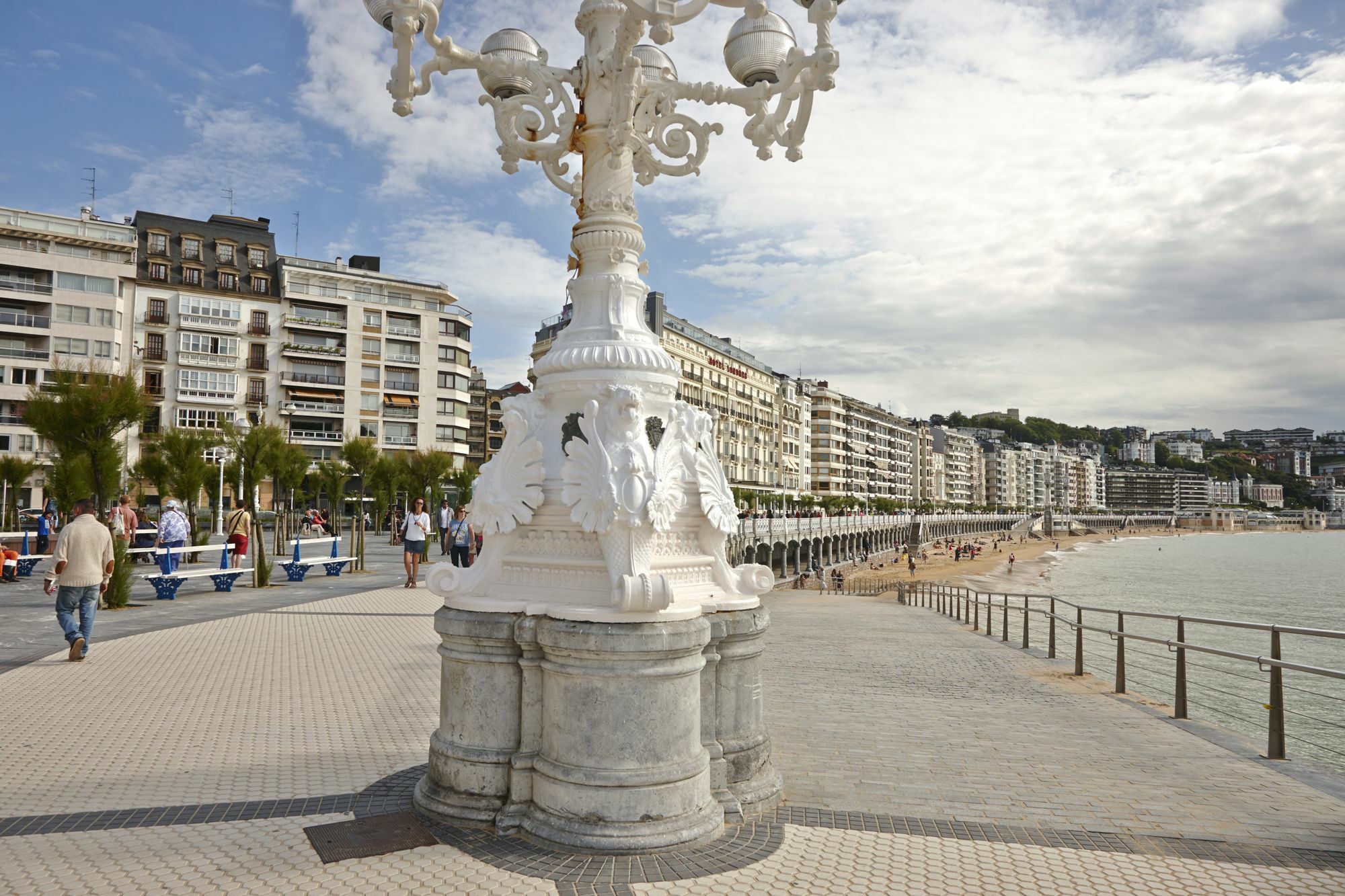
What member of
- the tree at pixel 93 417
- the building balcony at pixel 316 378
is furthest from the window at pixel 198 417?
the tree at pixel 93 417

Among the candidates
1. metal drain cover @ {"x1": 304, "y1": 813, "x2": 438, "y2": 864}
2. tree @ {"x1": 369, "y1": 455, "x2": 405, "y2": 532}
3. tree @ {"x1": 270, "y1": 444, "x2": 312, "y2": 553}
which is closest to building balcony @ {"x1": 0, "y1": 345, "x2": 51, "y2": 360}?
tree @ {"x1": 369, "y1": 455, "x2": 405, "y2": 532}

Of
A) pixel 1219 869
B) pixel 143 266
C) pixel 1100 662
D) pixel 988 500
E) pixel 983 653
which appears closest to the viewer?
pixel 1219 869

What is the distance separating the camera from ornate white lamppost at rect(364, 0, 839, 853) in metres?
4.09

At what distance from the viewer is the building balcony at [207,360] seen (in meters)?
54.5

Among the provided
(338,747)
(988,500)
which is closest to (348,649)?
(338,747)

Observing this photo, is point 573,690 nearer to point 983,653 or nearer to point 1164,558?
point 983,653

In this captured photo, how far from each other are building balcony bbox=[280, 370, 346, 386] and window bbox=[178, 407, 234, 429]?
14.0 ft

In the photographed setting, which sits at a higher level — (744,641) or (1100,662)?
(744,641)

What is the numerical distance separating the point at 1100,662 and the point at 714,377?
65368 millimetres

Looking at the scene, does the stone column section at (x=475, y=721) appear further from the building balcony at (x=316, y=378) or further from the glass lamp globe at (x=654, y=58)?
the building balcony at (x=316, y=378)

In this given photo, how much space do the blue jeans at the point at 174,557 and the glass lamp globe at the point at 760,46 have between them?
1332cm

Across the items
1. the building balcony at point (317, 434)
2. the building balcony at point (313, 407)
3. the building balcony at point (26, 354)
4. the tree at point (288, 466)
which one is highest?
the building balcony at point (26, 354)

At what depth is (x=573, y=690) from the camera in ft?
13.6

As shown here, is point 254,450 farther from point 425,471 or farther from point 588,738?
point 588,738
